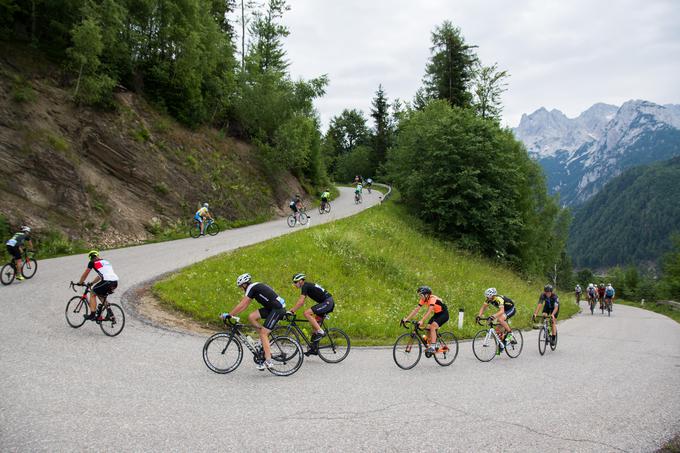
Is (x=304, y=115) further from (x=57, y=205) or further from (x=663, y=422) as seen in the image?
(x=663, y=422)

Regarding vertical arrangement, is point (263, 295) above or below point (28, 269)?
below

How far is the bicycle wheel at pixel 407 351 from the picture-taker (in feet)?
33.4

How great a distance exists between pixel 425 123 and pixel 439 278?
60.5ft

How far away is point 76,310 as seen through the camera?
435 inches

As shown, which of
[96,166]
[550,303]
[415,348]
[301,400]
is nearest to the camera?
[301,400]

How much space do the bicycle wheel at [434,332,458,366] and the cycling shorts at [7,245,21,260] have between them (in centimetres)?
1477

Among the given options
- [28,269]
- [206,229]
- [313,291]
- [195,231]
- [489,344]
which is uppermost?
[206,229]

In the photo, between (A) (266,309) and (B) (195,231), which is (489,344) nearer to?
(A) (266,309)

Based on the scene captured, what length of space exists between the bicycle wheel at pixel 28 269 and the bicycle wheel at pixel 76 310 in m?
5.78

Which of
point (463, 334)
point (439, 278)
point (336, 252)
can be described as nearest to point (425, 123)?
point (439, 278)

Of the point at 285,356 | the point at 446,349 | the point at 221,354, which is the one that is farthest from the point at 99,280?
the point at 446,349

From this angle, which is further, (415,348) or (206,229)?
(206,229)

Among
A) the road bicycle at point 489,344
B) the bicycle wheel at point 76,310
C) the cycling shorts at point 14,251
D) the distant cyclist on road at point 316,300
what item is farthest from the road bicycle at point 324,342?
the cycling shorts at point 14,251

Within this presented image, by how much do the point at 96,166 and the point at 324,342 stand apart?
65.7 ft
